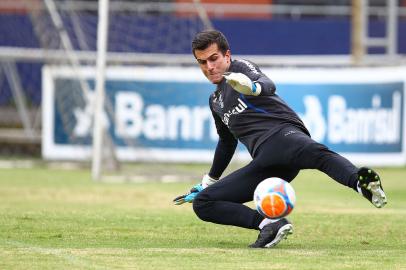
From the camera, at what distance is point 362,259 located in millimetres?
8609

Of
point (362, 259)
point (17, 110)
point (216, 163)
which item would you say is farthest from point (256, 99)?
point (17, 110)

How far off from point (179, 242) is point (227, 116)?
123 cm

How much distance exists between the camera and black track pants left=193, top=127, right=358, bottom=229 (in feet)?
29.9

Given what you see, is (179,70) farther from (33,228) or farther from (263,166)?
(263,166)

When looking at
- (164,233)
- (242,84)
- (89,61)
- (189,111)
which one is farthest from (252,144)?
(89,61)

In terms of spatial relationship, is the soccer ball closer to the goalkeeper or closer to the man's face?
the goalkeeper

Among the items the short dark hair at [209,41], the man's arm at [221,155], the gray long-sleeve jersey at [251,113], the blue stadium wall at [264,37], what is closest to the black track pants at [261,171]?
the gray long-sleeve jersey at [251,113]

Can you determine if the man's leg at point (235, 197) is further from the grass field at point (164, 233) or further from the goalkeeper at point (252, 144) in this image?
the grass field at point (164, 233)

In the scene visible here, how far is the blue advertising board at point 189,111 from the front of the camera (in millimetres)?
20812

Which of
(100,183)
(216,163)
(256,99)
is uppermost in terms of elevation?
(256,99)

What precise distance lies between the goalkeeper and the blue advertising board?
441 inches

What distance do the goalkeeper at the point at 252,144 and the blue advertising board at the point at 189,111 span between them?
11.2 metres

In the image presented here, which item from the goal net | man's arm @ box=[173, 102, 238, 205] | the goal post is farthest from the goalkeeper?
the goal net

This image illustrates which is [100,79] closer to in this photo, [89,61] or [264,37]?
[89,61]
